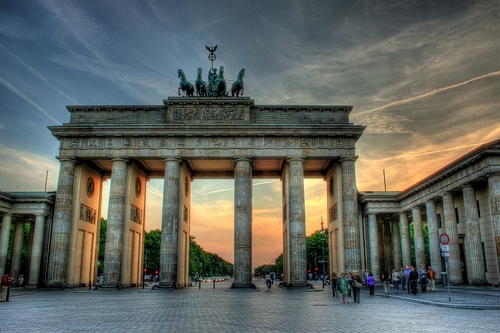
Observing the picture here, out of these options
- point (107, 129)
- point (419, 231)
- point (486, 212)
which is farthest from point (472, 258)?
point (107, 129)

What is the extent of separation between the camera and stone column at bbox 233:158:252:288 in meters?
39.0

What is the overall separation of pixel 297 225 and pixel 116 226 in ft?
54.9

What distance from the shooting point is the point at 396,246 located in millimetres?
51188

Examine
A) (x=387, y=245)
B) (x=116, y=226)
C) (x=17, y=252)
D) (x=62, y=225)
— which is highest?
(x=62, y=225)

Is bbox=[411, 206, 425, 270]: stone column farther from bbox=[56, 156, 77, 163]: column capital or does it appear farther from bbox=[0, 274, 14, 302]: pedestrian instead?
bbox=[0, 274, 14, 302]: pedestrian

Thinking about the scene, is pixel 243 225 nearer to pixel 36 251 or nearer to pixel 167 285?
pixel 167 285

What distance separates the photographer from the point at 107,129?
136 ft

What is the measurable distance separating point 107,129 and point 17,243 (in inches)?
627

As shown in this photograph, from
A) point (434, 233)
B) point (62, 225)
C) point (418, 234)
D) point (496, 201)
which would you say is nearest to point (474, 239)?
point (496, 201)

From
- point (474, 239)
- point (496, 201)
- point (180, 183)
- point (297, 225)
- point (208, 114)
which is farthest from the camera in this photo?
point (208, 114)

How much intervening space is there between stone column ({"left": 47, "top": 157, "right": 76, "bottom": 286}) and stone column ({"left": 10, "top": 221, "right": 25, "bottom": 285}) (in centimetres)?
662

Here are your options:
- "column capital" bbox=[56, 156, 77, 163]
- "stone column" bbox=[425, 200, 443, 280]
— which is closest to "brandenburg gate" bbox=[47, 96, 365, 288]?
"column capital" bbox=[56, 156, 77, 163]

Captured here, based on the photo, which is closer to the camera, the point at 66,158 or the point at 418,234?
the point at 66,158

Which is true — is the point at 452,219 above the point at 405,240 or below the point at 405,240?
above
